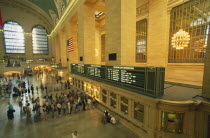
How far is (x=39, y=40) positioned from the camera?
37.4 meters

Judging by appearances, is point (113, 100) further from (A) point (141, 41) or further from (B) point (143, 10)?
(B) point (143, 10)

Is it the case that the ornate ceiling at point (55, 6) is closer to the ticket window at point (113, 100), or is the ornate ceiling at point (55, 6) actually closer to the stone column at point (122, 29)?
the stone column at point (122, 29)

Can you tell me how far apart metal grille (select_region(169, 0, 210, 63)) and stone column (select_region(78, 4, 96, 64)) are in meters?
8.94

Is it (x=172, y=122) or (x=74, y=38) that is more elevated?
(x=74, y=38)

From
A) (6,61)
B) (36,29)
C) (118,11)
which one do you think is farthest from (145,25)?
(36,29)

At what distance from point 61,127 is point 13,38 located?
39958mm

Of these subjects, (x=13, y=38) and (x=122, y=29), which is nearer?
(x=122, y=29)

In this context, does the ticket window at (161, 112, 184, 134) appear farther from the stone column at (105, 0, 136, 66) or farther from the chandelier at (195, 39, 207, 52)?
the chandelier at (195, 39, 207, 52)

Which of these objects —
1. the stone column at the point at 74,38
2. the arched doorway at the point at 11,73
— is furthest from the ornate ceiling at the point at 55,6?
the arched doorway at the point at 11,73

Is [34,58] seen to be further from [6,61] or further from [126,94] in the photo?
[126,94]

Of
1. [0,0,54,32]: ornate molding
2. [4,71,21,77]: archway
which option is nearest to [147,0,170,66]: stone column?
[0,0,54,32]: ornate molding

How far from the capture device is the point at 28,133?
237 inches

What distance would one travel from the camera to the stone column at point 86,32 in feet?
41.0

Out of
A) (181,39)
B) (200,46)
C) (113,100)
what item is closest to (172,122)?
(113,100)
